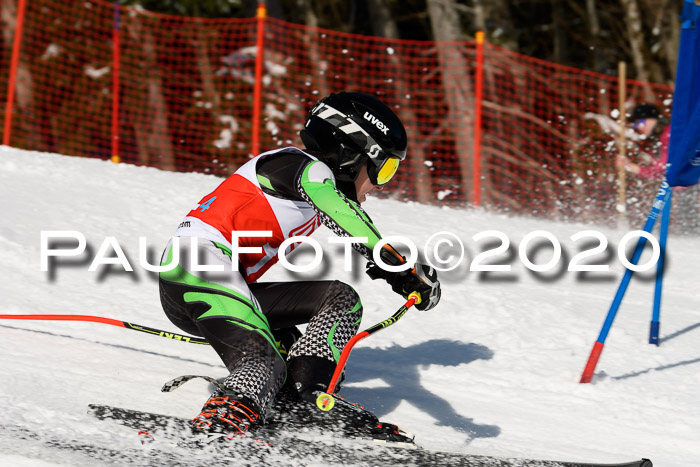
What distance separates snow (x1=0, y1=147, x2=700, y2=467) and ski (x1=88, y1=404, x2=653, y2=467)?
101 mm

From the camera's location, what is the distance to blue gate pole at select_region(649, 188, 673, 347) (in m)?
4.91

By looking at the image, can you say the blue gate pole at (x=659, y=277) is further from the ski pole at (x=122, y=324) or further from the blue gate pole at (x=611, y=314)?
the ski pole at (x=122, y=324)

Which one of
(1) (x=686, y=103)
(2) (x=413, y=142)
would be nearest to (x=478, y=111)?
(2) (x=413, y=142)

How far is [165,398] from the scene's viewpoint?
3.96 m

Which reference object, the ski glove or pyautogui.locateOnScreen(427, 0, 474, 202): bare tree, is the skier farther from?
pyautogui.locateOnScreen(427, 0, 474, 202): bare tree

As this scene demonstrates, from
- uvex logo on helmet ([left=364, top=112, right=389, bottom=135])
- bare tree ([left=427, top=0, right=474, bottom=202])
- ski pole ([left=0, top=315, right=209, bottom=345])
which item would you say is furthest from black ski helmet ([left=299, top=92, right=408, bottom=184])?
bare tree ([left=427, top=0, right=474, bottom=202])

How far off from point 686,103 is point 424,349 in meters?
1.95

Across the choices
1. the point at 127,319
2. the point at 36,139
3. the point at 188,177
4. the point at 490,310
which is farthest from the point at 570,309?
the point at 36,139

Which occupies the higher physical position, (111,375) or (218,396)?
(218,396)

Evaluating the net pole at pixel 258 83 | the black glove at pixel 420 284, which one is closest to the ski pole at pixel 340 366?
the black glove at pixel 420 284

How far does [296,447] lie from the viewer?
330cm

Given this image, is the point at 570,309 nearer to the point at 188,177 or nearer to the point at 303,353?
the point at 303,353

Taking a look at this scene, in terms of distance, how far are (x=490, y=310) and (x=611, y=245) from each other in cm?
246

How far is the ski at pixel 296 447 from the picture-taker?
3.12 metres
